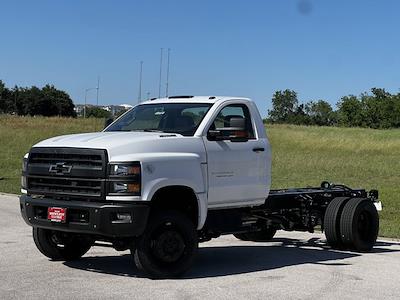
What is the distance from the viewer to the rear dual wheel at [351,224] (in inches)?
420

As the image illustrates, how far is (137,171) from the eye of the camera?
7730mm

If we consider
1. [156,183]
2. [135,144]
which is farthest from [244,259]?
[135,144]

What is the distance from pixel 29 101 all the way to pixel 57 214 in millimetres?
151000

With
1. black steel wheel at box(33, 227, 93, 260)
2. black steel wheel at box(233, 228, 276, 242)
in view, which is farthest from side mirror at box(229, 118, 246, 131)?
black steel wheel at box(233, 228, 276, 242)

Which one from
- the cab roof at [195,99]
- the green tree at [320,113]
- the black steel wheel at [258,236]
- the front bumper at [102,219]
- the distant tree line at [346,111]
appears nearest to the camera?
the front bumper at [102,219]

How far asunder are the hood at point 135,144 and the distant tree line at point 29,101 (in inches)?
5838

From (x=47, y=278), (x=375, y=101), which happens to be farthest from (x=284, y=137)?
(x=375, y=101)

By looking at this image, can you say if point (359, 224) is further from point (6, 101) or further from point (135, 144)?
point (6, 101)

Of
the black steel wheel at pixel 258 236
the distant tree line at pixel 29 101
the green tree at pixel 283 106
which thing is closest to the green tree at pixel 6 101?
the distant tree line at pixel 29 101

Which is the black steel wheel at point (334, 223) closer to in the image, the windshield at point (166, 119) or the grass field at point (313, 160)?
the grass field at point (313, 160)

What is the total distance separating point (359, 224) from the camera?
10984 millimetres

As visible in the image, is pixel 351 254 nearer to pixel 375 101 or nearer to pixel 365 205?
pixel 365 205

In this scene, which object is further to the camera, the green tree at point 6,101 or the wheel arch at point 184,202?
the green tree at point 6,101

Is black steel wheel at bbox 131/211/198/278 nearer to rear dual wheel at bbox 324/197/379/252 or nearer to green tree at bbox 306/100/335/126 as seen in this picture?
rear dual wheel at bbox 324/197/379/252
